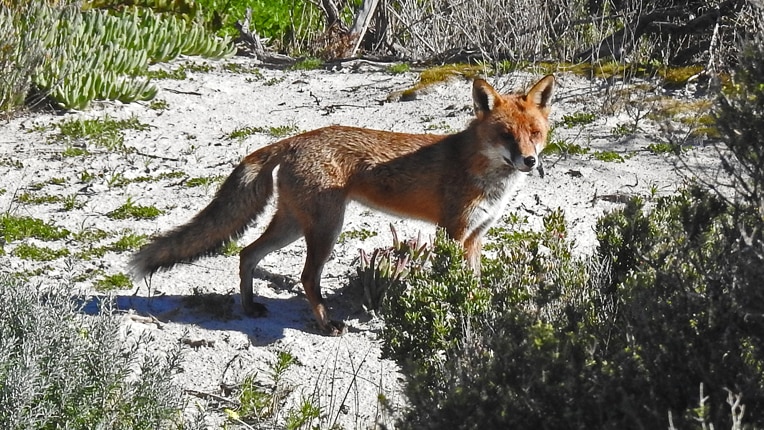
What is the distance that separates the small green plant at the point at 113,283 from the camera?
6750mm

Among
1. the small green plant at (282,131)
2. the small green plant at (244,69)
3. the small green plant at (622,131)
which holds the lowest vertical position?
the small green plant at (244,69)

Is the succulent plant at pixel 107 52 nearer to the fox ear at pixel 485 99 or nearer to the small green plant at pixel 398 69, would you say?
the small green plant at pixel 398 69

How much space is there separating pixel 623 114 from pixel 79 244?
5.73 meters

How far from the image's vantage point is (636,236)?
16.7ft

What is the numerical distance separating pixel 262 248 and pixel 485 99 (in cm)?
187

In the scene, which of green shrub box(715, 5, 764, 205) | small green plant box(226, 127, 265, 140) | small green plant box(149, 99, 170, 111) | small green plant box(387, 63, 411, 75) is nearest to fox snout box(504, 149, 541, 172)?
green shrub box(715, 5, 764, 205)

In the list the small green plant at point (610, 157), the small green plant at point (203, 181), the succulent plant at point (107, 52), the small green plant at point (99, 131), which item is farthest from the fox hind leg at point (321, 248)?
the succulent plant at point (107, 52)

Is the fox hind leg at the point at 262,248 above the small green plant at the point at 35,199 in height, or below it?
above

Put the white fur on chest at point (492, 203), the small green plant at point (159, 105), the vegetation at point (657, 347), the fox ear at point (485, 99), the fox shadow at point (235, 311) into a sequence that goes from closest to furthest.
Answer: the vegetation at point (657, 347) < the fox shadow at point (235, 311) < the white fur on chest at point (492, 203) < the fox ear at point (485, 99) < the small green plant at point (159, 105)

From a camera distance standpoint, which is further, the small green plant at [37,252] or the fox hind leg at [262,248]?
the small green plant at [37,252]

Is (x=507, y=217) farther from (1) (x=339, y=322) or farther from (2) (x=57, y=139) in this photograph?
(2) (x=57, y=139)

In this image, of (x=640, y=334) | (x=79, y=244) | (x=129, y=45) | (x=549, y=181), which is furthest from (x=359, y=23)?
(x=640, y=334)

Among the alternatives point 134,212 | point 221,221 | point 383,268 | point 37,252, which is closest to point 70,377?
point 221,221

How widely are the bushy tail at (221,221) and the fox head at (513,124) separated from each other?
1.43 metres
